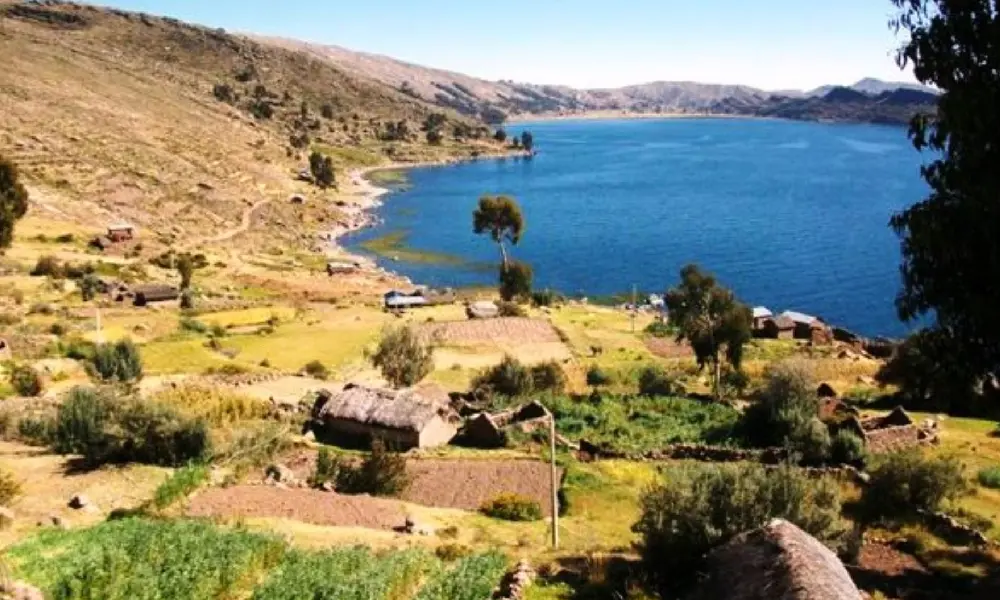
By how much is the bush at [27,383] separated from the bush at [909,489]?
30994mm

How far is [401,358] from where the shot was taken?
144 ft

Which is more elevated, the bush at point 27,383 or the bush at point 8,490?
the bush at point 8,490

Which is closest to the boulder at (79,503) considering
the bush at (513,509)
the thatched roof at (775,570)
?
the bush at (513,509)

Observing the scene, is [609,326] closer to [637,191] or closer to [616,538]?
[616,538]

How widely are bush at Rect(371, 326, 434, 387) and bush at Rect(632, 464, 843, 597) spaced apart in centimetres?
2501

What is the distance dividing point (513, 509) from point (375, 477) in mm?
4650

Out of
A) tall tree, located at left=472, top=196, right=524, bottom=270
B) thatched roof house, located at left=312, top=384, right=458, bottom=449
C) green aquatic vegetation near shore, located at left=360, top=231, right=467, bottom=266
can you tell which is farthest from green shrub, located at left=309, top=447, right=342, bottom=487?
green aquatic vegetation near shore, located at left=360, top=231, right=467, bottom=266

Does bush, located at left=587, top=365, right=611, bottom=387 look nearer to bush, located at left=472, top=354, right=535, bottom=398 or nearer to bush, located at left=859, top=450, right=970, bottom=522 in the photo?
bush, located at left=472, top=354, right=535, bottom=398

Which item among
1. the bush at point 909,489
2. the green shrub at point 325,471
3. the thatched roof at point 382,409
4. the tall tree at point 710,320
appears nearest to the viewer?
the bush at point 909,489

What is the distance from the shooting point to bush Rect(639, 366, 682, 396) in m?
45.8

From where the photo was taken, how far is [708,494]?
19359 millimetres

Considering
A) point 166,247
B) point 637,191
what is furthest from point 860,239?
point 166,247

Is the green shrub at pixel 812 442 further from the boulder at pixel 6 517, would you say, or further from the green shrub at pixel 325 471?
the boulder at pixel 6 517

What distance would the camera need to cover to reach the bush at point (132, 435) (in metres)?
26.3
